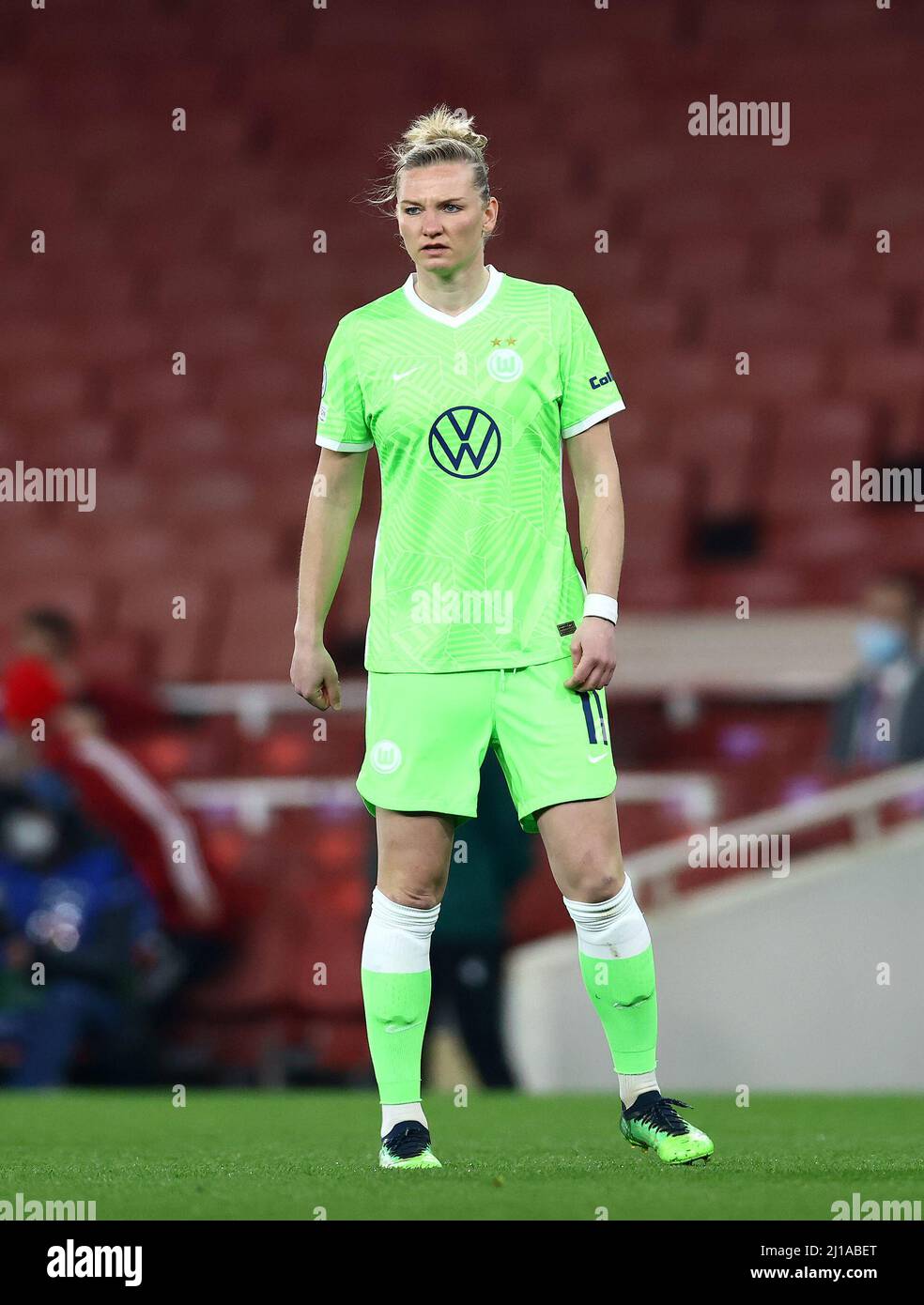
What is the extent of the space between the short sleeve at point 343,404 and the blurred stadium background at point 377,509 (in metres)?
3.24

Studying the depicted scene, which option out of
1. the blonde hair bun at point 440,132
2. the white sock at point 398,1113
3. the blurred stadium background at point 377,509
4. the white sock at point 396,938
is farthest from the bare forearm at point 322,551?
the blurred stadium background at point 377,509

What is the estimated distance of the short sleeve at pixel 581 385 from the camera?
3.52 m

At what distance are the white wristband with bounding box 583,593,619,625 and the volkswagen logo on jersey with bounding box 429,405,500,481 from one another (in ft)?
0.94

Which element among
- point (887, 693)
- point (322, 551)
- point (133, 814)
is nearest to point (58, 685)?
point (133, 814)

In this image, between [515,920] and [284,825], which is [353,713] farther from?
[515,920]

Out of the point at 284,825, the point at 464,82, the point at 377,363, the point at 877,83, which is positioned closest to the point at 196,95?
the point at 464,82

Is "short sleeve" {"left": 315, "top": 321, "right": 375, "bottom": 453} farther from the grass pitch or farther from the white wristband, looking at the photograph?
the grass pitch

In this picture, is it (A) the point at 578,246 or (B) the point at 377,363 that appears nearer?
(B) the point at 377,363

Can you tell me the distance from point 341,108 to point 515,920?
190 inches

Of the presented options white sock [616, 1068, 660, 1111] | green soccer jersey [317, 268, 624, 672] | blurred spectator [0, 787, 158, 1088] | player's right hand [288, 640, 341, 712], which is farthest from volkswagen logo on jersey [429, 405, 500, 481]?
blurred spectator [0, 787, 158, 1088]

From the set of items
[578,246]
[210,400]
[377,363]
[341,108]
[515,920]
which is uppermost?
[341,108]

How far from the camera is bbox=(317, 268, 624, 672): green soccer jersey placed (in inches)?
135

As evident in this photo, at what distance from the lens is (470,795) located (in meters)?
3.39

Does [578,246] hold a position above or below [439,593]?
above
